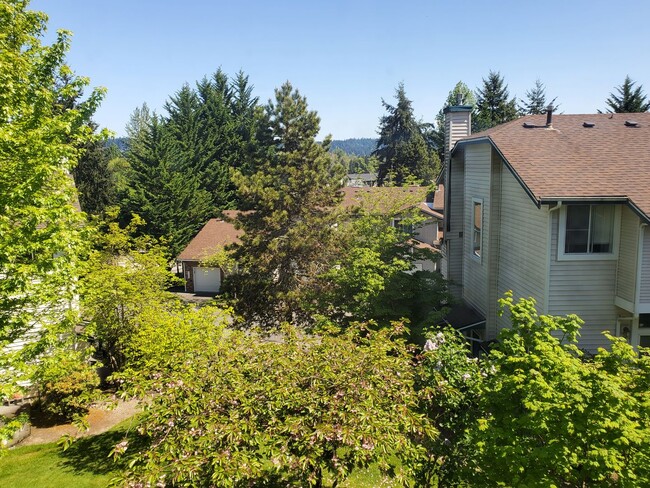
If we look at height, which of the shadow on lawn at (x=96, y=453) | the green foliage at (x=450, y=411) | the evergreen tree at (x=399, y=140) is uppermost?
the evergreen tree at (x=399, y=140)

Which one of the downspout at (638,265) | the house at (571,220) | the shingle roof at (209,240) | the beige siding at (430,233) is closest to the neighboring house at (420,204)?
the beige siding at (430,233)

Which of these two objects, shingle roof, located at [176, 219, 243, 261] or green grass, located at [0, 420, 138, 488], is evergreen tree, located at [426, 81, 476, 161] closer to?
shingle roof, located at [176, 219, 243, 261]

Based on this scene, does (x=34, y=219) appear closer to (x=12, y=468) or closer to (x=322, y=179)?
(x=12, y=468)

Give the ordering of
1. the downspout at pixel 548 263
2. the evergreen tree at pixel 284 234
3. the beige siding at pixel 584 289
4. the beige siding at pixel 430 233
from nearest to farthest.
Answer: the downspout at pixel 548 263
the beige siding at pixel 584 289
the evergreen tree at pixel 284 234
the beige siding at pixel 430 233

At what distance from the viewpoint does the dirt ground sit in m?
13.1

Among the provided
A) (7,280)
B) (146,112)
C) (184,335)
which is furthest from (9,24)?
(146,112)

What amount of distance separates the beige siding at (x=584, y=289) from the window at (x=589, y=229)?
1.04 feet

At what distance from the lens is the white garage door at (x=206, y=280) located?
33812 millimetres

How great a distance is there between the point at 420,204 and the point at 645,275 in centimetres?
2714

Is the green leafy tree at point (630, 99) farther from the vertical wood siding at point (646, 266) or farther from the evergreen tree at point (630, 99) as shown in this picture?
the vertical wood siding at point (646, 266)

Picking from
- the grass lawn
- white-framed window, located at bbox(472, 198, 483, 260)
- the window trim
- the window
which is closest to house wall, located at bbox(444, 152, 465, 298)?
the window trim

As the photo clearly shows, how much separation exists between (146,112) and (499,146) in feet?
271

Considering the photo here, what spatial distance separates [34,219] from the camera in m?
7.53

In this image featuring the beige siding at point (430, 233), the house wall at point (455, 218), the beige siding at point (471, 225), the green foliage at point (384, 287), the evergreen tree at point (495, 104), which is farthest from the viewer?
the evergreen tree at point (495, 104)
